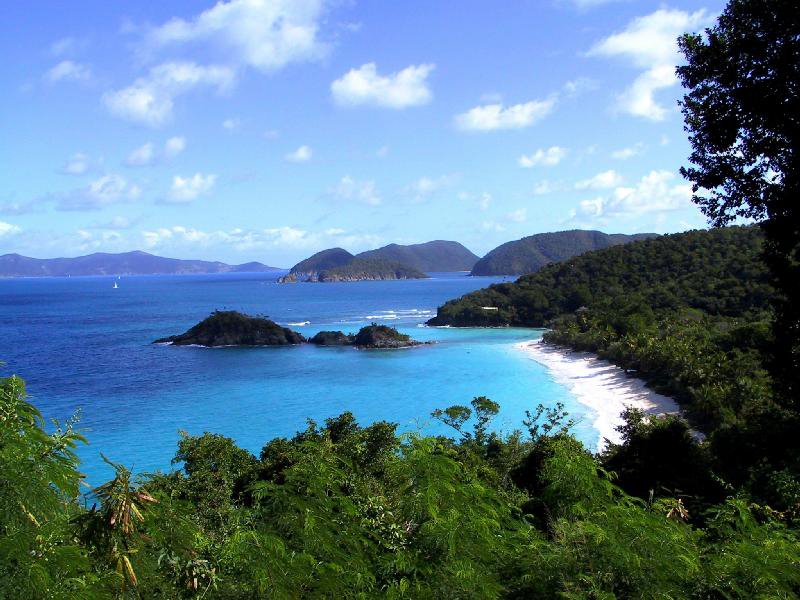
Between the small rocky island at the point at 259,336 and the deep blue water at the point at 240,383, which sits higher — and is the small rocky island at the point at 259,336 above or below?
above

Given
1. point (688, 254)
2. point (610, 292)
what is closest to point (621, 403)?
point (610, 292)

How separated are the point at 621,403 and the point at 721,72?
27795mm

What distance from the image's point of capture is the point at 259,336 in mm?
68750

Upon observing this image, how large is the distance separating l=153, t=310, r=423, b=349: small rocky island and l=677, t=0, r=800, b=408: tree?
54.1 m

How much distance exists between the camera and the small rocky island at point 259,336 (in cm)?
6569

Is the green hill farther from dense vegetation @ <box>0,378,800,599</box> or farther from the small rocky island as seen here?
dense vegetation @ <box>0,378,800,599</box>

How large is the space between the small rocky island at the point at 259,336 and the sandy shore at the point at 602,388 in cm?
1750

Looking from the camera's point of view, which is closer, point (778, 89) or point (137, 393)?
point (778, 89)

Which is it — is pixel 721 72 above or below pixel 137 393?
above

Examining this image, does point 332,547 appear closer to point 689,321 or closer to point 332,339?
point 689,321

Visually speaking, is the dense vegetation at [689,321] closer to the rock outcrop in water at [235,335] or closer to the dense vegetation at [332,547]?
the dense vegetation at [332,547]

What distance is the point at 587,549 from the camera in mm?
4305

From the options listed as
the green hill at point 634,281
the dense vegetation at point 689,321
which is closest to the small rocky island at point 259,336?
the dense vegetation at point 689,321

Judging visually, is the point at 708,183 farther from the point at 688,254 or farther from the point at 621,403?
the point at 688,254
